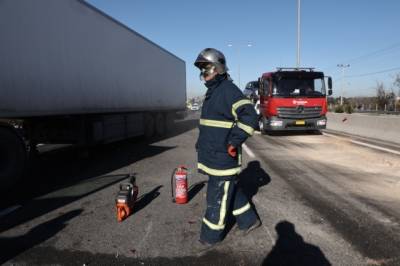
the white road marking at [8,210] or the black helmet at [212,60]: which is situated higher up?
the black helmet at [212,60]

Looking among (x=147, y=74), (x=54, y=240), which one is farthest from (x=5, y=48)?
(x=147, y=74)

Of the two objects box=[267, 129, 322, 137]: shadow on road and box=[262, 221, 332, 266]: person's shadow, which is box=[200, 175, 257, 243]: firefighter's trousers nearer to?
box=[262, 221, 332, 266]: person's shadow

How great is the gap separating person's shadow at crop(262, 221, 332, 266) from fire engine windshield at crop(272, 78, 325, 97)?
11.0 m

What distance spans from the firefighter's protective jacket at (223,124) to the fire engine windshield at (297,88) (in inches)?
434

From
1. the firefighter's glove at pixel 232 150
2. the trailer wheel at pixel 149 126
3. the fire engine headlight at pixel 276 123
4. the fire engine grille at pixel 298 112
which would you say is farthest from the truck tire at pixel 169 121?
the firefighter's glove at pixel 232 150

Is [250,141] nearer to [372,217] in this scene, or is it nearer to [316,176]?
[316,176]

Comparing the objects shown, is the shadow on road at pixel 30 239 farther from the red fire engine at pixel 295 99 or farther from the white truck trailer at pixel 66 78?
the red fire engine at pixel 295 99

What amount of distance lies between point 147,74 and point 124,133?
3168 mm

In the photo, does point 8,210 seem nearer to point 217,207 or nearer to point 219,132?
point 217,207

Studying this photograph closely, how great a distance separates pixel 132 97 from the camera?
13188 mm

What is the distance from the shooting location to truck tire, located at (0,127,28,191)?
639 centimetres

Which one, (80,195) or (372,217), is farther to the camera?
(80,195)

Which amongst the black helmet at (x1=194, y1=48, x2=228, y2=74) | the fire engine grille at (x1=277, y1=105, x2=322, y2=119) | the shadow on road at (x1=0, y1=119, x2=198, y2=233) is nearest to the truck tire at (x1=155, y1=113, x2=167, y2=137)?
the shadow on road at (x1=0, y1=119, x2=198, y2=233)

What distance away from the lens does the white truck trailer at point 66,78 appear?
21.6ft
